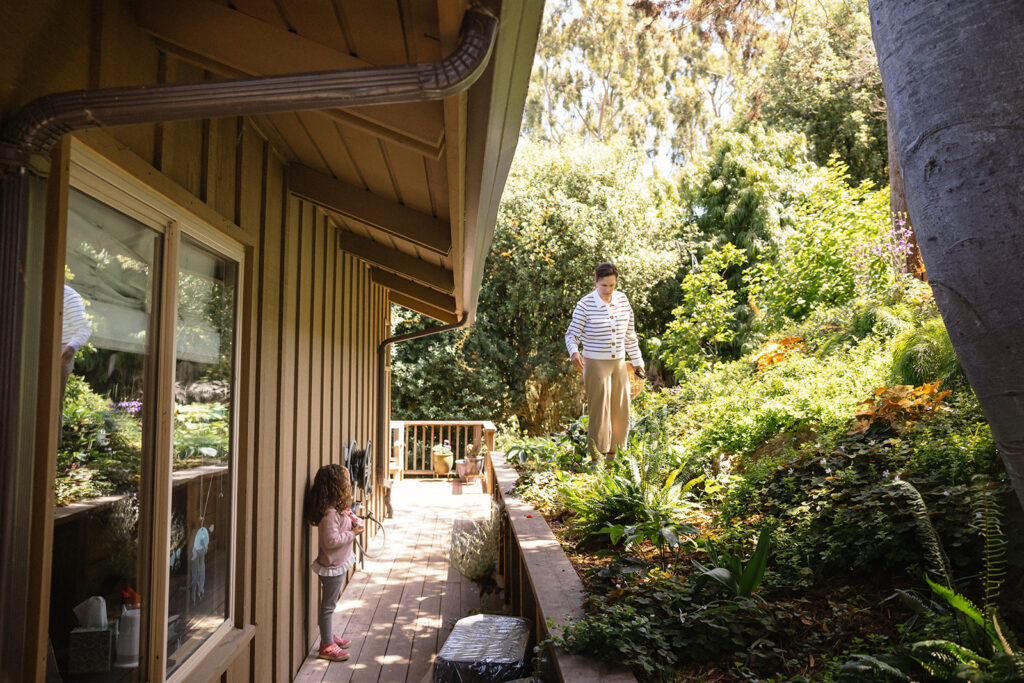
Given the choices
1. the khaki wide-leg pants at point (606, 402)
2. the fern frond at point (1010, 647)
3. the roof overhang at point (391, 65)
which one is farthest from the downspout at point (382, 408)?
the fern frond at point (1010, 647)

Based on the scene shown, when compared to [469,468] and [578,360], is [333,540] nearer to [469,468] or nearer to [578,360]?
[578,360]

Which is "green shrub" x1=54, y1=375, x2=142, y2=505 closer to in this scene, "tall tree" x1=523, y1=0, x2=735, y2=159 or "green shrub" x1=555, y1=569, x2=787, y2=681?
"green shrub" x1=555, y1=569, x2=787, y2=681

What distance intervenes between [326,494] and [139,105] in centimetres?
295

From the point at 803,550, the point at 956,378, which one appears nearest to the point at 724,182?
the point at 956,378

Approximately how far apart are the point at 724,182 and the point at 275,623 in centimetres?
1346

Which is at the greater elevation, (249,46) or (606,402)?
(249,46)

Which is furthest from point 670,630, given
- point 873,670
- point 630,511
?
point 630,511

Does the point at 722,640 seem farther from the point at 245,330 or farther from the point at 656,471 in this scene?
the point at 245,330

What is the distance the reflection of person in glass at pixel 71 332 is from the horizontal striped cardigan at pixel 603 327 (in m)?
3.56

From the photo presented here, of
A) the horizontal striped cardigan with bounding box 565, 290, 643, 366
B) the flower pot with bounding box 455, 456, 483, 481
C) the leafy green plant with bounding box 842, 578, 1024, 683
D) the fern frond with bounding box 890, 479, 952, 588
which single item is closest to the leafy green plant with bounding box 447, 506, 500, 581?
the horizontal striped cardigan with bounding box 565, 290, 643, 366

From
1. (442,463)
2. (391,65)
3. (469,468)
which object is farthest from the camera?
(442,463)

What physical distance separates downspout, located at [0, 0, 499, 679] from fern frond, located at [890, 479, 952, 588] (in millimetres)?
2069

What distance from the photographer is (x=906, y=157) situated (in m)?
1.39

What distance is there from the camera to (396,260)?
5070 mm
